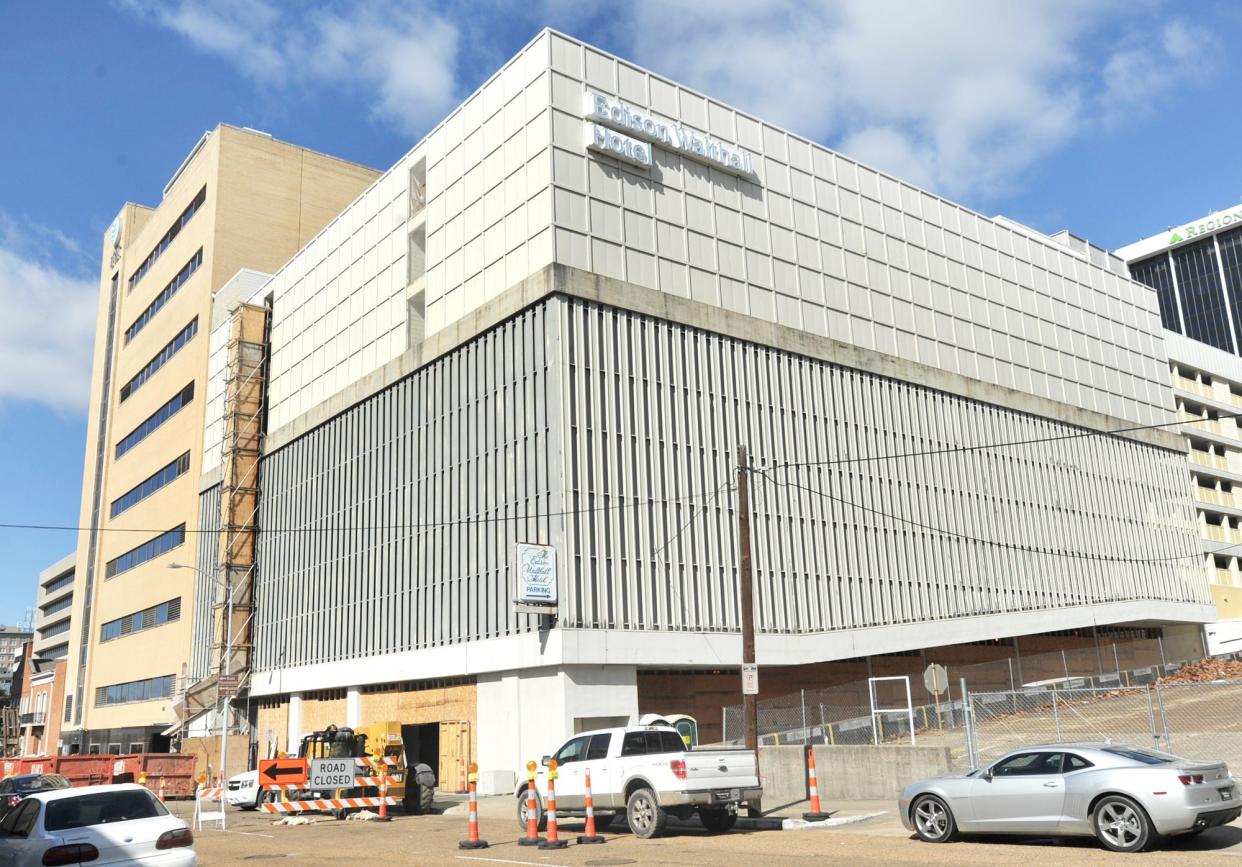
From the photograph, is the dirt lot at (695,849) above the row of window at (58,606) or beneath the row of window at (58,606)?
beneath

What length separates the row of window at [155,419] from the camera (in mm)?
63844

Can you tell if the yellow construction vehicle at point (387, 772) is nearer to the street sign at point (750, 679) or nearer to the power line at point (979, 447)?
the street sign at point (750, 679)

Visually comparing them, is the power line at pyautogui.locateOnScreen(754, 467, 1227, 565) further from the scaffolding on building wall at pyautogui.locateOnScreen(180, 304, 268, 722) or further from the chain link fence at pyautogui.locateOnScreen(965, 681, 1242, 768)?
the scaffolding on building wall at pyautogui.locateOnScreen(180, 304, 268, 722)

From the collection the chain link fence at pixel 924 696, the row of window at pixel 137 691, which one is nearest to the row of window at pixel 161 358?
the row of window at pixel 137 691

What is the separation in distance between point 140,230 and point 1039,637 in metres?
64.4

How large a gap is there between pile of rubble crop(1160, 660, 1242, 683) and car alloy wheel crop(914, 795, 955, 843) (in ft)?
127

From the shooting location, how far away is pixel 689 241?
1620 inches

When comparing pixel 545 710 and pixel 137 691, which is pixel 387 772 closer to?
pixel 545 710

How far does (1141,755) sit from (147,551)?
61.1m

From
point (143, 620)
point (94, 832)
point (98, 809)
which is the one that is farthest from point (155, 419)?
point (94, 832)

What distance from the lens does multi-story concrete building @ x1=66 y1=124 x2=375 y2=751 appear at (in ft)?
202

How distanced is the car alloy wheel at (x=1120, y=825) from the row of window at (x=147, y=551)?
5418 cm

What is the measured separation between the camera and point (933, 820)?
56.0ft

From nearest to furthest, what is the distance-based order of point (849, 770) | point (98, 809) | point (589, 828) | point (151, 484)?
point (98, 809), point (589, 828), point (849, 770), point (151, 484)
